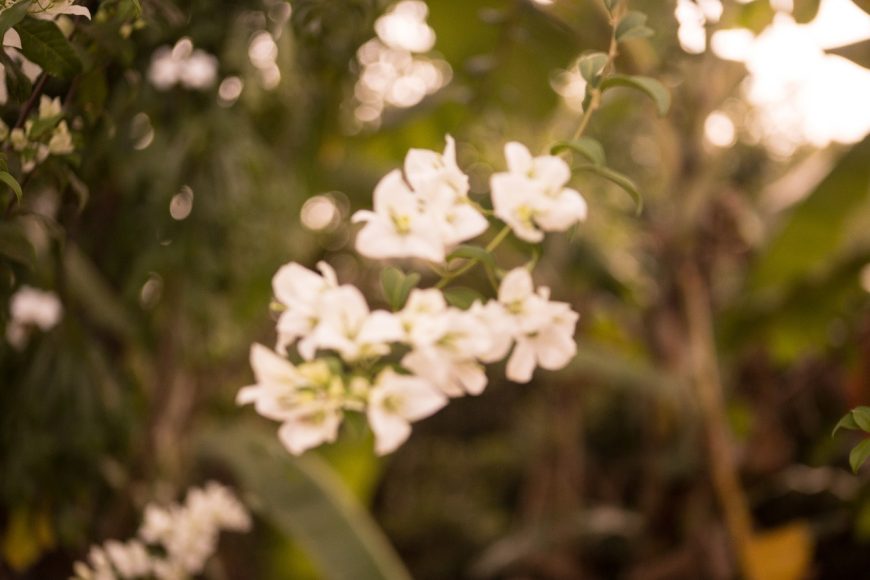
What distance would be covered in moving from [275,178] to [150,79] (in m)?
0.29

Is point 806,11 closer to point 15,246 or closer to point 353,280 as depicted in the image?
point 15,246

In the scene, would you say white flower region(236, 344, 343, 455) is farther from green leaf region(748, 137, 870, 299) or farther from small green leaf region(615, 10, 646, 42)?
green leaf region(748, 137, 870, 299)

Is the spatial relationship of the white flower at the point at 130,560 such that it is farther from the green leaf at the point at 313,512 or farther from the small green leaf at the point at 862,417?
the small green leaf at the point at 862,417

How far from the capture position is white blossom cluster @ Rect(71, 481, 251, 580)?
2.07 feet

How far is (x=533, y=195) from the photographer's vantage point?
37cm

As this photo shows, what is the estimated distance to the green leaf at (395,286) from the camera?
1.17 feet

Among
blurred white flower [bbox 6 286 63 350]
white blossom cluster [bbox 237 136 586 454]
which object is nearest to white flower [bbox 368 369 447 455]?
white blossom cluster [bbox 237 136 586 454]

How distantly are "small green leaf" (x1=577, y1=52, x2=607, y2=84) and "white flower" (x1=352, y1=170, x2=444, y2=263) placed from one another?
104 mm

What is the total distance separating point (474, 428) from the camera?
296cm

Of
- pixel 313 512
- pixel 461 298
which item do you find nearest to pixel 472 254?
pixel 461 298

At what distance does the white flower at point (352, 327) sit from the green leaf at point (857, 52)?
465mm

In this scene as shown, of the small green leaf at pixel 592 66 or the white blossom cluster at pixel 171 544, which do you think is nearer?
the small green leaf at pixel 592 66

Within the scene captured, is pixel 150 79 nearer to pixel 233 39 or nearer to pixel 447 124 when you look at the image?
pixel 233 39

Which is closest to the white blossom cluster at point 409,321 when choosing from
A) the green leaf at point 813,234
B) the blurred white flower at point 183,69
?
the blurred white flower at point 183,69
